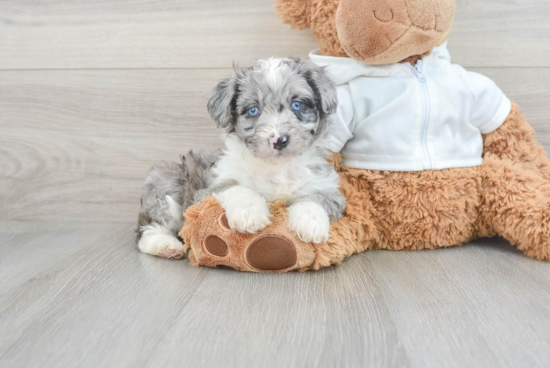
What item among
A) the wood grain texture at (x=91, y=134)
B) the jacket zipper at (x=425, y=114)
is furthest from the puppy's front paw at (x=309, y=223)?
the wood grain texture at (x=91, y=134)

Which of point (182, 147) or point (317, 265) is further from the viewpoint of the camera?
point (182, 147)

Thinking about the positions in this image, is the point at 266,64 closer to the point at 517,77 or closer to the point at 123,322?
the point at 123,322

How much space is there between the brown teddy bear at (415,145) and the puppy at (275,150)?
116mm

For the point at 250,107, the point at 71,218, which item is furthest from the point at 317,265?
the point at 71,218

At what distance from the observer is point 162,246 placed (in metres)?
2.11

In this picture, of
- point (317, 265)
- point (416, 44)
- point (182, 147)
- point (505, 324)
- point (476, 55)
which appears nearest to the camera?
point (505, 324)

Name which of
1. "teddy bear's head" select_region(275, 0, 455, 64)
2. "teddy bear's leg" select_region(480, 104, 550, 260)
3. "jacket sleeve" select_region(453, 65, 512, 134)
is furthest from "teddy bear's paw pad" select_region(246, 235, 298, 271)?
"jacket sleeve" select_region(453, 65, 512, 134)

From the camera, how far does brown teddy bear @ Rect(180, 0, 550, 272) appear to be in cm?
187

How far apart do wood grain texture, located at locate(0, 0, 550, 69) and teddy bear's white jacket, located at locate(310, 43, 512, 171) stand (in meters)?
→ 0.46

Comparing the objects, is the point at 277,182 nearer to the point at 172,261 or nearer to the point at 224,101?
the point at 224,101

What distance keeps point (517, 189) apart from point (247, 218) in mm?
1241

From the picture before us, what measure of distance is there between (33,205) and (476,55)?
9.24ft

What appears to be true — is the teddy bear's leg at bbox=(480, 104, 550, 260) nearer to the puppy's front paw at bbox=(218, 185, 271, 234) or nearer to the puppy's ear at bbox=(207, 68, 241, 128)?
the puppy's front paw at bbox=(218, 185, 271, 234)

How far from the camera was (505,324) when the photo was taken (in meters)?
1.33
